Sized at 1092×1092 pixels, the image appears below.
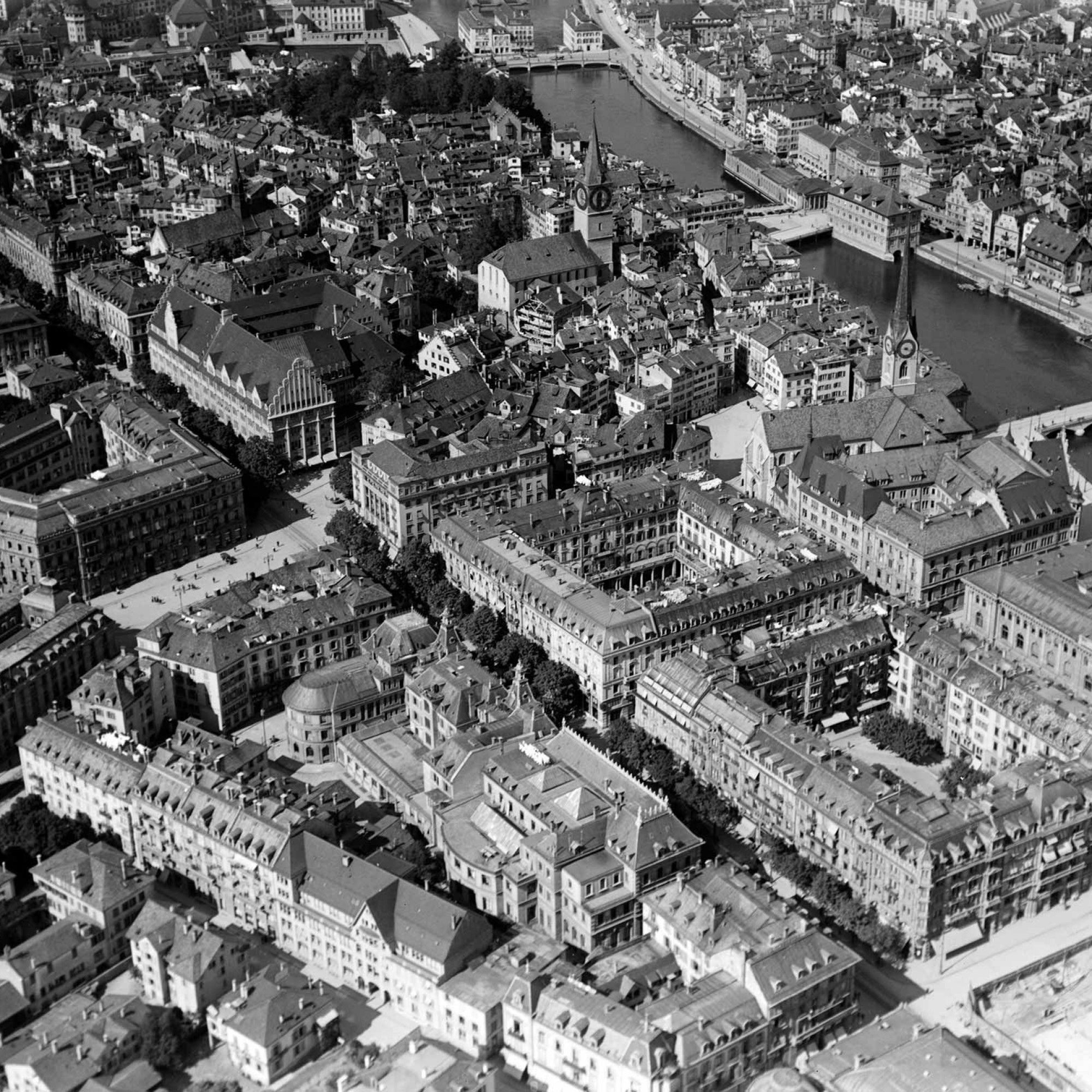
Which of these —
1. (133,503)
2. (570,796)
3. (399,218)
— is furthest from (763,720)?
(399,218)

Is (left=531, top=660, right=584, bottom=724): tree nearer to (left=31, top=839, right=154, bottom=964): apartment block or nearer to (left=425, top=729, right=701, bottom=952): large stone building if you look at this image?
(left=425, top=729, right=701, bottom=952): large stone building

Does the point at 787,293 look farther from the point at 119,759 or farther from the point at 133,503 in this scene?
the point at 119,759

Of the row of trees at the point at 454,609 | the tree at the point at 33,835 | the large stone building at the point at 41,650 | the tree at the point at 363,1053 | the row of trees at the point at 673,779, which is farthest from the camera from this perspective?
the row of trees at the point at 454,609

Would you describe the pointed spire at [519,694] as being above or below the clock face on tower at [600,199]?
below

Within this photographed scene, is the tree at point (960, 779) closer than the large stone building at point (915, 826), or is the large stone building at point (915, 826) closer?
the large stone building at point (915, 826)

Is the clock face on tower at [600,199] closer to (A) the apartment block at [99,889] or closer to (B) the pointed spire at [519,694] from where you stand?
(B) the pointed spire at [519,694]

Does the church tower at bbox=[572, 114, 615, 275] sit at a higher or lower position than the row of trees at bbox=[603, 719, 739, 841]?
higher

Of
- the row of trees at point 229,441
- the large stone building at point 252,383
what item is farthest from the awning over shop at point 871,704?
the large stone building at point 252,383

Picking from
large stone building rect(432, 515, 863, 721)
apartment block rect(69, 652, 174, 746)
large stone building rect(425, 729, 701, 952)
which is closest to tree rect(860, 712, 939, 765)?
large stone building rect(432, 515, 863, 721)
